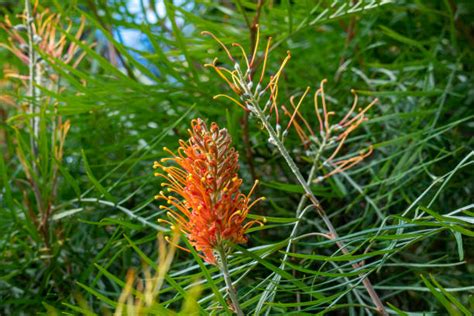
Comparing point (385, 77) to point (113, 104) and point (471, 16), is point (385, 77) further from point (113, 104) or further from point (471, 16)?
point (113, 104)

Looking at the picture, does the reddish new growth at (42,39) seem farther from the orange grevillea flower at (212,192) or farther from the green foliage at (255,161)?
the orange grevillea flower at (212,192)

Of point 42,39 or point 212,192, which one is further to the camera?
point 42,39

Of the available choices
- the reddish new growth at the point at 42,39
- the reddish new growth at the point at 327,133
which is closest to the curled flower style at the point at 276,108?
the reddish new growth at the point at 327,133

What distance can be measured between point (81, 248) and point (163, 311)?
25cm

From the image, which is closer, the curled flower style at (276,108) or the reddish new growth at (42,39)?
the curled flower style at (276,108)

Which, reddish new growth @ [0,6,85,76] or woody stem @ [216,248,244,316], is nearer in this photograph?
woody stem @ [216,248,244,316]

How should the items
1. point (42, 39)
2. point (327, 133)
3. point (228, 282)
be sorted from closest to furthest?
point (228, 282) < point (327, 133) < point (42, 39)

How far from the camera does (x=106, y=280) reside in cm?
50

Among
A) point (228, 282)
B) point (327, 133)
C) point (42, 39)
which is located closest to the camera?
point (228, 282)

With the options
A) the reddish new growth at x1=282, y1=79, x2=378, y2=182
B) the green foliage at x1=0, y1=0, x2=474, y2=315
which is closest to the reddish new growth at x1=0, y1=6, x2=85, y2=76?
the green foliage at x1=0, y1=0, x2=474, y2=315

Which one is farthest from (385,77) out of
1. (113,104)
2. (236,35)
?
(113,104)

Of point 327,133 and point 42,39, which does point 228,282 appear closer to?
point 327,133

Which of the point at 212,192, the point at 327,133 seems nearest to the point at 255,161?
the point at 327,133

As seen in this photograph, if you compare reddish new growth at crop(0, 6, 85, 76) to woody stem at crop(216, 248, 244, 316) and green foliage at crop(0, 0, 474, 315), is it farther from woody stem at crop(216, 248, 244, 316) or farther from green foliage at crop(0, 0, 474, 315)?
woody stem at crop(216, 248, 244, 316)
